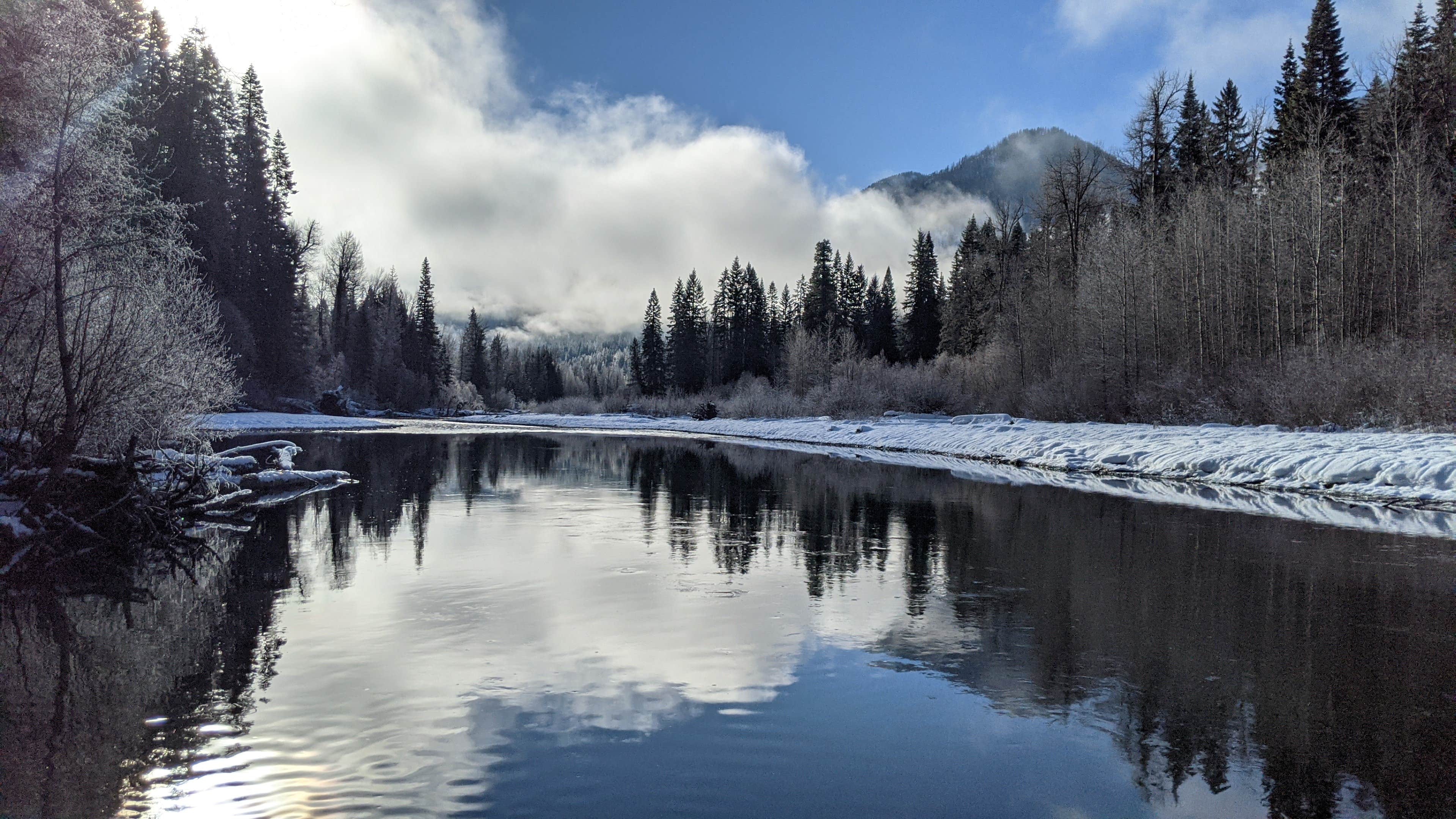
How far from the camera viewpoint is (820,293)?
85125 mm

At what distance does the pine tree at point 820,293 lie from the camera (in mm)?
84438

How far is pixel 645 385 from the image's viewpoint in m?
98.1

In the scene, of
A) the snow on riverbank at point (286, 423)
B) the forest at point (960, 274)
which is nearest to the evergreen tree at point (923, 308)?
the forest at point (960, 274)

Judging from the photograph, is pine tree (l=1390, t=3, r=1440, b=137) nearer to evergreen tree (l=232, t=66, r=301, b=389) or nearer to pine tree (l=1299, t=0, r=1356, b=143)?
pine tree (l=1299, t=0, r=1356, b=143)

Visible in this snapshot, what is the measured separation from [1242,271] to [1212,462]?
58.8 ft

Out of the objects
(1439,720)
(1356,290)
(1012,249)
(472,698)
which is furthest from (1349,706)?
(1012,249)

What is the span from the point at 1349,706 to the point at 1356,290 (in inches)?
1302

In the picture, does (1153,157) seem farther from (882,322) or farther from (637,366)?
(637,366)

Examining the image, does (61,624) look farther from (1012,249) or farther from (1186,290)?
(1012,249)

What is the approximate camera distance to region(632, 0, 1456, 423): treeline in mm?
26266

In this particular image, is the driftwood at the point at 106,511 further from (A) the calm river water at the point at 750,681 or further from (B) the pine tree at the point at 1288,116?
(B) the pine tree at the point at 1288,116

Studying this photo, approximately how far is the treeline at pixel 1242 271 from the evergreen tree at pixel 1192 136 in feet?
0.45

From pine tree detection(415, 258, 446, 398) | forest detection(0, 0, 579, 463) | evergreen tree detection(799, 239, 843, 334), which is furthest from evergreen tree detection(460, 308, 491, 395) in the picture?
forest detection(0, 0, 579, 463)

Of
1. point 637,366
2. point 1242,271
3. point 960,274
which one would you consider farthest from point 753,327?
point 1242,271
